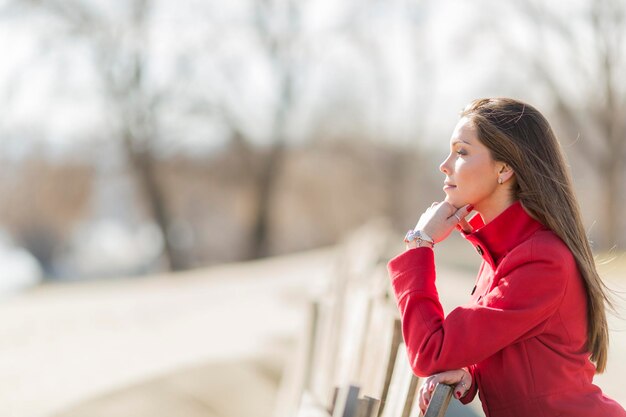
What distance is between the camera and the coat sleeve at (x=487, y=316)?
6.68 ft

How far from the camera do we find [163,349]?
27.2 feet

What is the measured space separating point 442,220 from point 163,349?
6421mm

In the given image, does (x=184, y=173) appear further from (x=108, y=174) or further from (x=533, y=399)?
(x=533, y=399)

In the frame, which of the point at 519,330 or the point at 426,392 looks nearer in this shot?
the point at 519,330

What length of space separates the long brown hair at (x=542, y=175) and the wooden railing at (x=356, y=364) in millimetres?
442

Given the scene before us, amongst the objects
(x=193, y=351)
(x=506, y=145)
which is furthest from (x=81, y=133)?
(x=506, y=145)

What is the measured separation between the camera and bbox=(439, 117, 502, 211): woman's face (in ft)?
7.37

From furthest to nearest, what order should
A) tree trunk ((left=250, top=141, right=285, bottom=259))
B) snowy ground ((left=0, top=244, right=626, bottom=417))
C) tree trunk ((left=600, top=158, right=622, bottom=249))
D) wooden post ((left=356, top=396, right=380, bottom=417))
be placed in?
tree trunk ((left=250, top=141, right=285, bottom=259))
tree trunk ((left=600, top=158, right=622, bottom=249))
snowy ground ((left=0, top=244, right=626, bottom=417))
wooden post ((left=356, top=396, right=380, bottom=417))

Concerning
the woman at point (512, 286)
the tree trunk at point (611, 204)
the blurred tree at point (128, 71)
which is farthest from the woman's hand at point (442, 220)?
the blurred tree at point (128, 71)

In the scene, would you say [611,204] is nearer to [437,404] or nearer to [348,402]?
[348,402]

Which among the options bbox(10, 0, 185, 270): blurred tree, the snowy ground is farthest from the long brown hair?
bbox(10, 0, 185, 270): blurred tree

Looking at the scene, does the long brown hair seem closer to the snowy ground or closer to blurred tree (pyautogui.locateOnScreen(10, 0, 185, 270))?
the snowy ground

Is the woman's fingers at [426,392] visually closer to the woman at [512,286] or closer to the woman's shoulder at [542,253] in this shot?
the woman at [512,286]

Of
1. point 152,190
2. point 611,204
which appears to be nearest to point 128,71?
point 152,190
